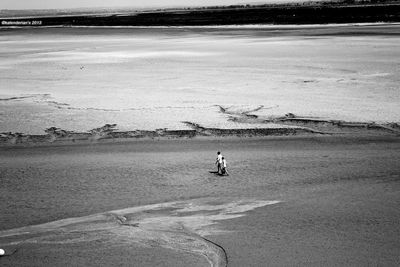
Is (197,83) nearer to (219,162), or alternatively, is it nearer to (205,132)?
(205,132)

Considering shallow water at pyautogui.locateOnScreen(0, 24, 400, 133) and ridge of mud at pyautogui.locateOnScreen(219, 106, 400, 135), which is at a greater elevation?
shallow water at pyautogui.locateOnScreen(0, 24, 400, 133)

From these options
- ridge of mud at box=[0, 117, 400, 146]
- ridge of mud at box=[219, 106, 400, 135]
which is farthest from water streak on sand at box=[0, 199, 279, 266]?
ridge of mud at box=[219, 106, 400, 135]

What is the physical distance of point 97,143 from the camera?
1195cm

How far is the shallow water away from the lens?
13.6 m

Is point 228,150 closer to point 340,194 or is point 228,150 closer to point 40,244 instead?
point 340,194

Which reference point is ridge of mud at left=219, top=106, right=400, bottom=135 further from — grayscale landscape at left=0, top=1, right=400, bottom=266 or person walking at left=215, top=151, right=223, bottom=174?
person walking at left=215, top=151, right=223, bottom=174

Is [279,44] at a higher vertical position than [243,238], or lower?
higher

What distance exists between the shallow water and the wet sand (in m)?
1.86

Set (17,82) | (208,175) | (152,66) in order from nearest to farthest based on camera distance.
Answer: (208,175) → (17,82) → (152,66)

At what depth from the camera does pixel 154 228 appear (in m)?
7.57

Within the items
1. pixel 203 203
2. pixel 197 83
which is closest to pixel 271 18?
pixel 197 83

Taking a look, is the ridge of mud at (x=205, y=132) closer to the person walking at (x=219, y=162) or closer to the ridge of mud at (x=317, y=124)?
the ridge of mud at (x=317, y=124)

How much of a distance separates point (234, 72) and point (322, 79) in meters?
4.11

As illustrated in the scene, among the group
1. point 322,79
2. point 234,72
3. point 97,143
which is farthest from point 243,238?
point 234,72
